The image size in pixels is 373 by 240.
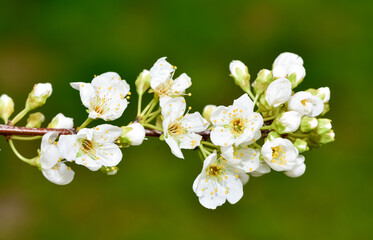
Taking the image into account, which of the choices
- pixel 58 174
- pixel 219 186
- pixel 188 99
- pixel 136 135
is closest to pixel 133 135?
pixel 136 135

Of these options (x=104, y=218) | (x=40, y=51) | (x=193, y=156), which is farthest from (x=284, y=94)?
(x=40, y=51)

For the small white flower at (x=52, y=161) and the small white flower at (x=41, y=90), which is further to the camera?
the small white flower at (x=41, y=90)

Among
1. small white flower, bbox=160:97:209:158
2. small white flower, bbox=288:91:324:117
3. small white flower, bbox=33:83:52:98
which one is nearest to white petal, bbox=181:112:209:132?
small white flower, bbox=160:97:209:158

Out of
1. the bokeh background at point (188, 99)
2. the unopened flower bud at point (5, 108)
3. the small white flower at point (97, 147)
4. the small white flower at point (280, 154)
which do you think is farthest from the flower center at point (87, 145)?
the bokeh background at point (188, 99)

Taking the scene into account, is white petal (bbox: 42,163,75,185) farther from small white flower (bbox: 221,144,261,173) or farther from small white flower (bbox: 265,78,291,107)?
small white flower (bbox: 265,78,291,107)

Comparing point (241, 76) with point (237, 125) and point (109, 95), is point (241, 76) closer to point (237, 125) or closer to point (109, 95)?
point (237, 125)

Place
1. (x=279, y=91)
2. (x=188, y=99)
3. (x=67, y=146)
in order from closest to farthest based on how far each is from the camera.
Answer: (x=67, y=146) < (x=279, y=91) < (x=188, y=99)

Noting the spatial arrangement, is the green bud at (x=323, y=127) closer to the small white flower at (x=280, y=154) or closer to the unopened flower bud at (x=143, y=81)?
the small white flower at (x=280, y=154)
